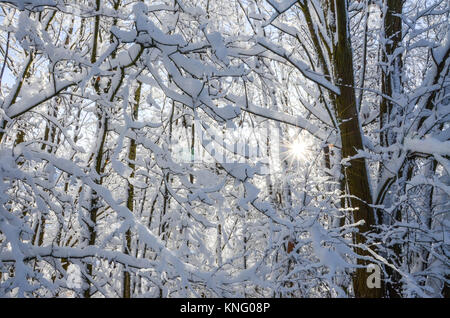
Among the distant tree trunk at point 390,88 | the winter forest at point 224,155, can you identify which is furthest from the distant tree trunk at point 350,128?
the distant tree trunk at point 390,88

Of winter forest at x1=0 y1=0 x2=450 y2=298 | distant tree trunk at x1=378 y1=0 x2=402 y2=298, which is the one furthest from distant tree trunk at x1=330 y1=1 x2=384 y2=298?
distant tree trunk at x1=378 y1=0 x2=402 y2=298

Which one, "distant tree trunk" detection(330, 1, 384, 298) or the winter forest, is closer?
the winter forest

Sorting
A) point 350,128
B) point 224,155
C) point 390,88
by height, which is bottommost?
point 224,155

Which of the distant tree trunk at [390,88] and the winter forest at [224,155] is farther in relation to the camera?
the distant tree trunk at [390,88]

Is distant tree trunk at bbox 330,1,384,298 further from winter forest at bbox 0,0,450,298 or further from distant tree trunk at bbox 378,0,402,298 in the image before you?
distant tree trunk at bbox 378,0,402,298

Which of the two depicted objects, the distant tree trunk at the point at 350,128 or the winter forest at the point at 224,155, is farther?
the distant tree trunk at the point at 350,128

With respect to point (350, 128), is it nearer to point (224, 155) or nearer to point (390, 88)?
point (390, 88)

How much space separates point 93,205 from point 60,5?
6.84 ft

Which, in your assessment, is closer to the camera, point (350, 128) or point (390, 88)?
point (350, 128)

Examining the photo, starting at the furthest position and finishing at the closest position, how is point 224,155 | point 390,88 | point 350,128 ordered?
point 390,88, point 350,128, point 224,155

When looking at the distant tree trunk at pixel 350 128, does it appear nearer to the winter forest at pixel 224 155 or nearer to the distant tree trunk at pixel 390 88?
the winter forest at pixel 224 155

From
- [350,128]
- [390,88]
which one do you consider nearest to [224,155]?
[350,128]

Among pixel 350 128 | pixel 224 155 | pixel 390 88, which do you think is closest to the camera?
pixel 224 155
